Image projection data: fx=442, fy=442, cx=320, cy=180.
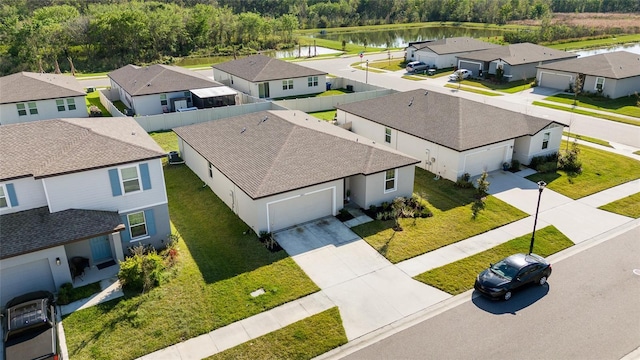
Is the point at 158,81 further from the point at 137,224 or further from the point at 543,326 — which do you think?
the point at 543,326

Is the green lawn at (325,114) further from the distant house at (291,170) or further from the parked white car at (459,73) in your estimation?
the parked white car at (459,73)

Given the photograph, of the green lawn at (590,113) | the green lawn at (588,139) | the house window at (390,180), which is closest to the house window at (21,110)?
the house window at (390,180)

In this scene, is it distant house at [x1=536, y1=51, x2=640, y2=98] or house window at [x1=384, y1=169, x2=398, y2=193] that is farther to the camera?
distant house at [x1=536, y1=51, x2=640, y2=98]

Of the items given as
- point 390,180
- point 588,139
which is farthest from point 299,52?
point 390,180

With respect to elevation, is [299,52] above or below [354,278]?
above

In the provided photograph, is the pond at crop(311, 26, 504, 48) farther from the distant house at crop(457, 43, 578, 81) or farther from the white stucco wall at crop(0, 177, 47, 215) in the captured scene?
the white stucco wall at crop(0, 177, 47, 215)

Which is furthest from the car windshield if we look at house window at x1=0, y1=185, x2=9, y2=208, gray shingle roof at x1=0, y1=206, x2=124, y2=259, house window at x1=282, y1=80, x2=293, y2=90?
house window at x1=282, y1=80, x2=293, y2=90
